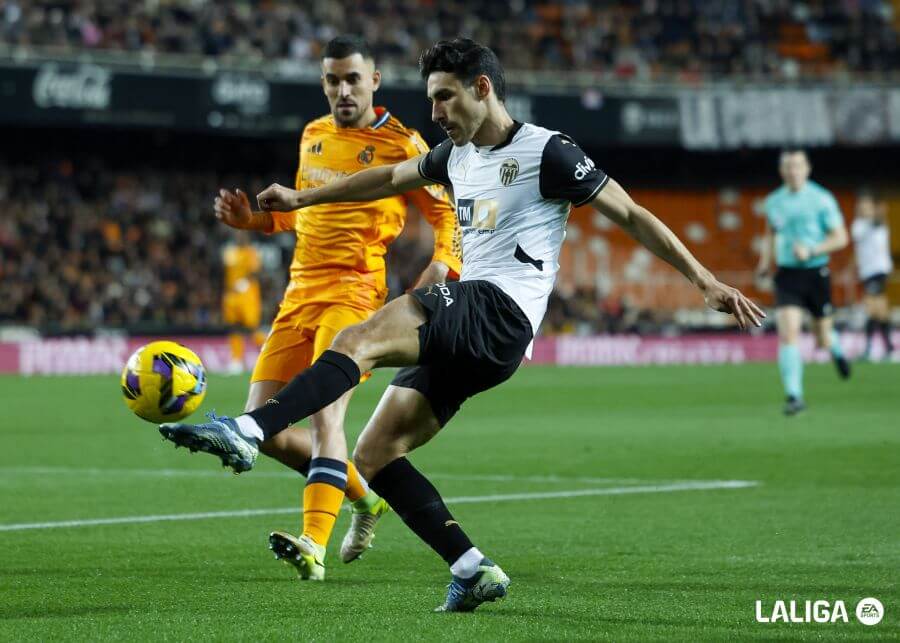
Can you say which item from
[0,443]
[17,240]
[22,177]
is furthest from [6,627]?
[22,177]

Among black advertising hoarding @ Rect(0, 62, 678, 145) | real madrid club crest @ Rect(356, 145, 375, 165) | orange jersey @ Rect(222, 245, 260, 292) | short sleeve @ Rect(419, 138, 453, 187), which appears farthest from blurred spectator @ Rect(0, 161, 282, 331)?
short sleeve @ Rect(419, 138, 453, 187)

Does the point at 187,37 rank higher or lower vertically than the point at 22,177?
higher

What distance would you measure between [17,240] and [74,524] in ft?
71.2

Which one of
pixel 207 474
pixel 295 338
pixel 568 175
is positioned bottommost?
pixel 207 474

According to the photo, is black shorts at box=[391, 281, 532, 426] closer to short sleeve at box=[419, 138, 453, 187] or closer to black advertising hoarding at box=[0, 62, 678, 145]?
short sleeve at box=[419, 138, 453, 187]

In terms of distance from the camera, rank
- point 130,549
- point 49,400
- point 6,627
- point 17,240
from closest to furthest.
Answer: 1. point 6,627
2. point 130,549
3. point 49,400
4. point 17,240

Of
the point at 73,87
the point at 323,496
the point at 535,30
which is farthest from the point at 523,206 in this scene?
the point at 535,30

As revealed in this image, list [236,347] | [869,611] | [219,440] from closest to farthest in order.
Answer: [219,440] < [869,611] < [236,347]

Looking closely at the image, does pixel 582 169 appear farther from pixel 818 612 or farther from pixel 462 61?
pixel 818 612

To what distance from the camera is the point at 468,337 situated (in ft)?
17.4

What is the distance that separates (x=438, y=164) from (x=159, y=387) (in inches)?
52.5

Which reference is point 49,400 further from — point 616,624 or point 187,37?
point 616,624

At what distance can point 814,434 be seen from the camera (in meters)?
13.2

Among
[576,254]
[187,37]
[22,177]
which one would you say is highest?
[187,37]
